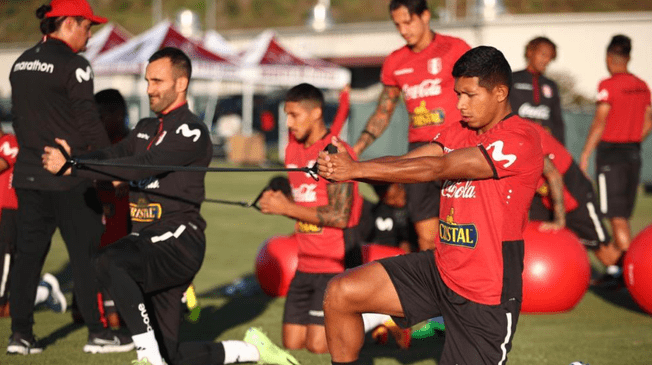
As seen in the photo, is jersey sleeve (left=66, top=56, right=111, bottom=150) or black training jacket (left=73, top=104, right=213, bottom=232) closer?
black training jacket (left=73, top=104, right=213, bottom=232)

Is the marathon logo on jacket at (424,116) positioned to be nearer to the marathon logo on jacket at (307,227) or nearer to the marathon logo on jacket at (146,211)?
the marathon logo on jacket at (307,227)

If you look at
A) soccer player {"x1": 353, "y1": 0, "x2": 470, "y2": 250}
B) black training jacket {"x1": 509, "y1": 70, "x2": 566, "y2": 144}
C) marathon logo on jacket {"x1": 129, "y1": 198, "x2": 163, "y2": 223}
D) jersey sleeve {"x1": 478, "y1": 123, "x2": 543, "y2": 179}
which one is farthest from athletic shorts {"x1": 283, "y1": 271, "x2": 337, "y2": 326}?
black training jacket {"x1": 509, "y1": 70, "x2": 566, "y2": 144}

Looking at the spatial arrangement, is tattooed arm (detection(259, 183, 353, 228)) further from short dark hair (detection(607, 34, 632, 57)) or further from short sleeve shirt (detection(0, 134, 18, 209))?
short dark hair (detection(607, 34, 632, 57))

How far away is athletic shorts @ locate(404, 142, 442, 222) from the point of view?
7.07 metres

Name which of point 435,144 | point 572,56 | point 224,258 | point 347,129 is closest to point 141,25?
point 572,56

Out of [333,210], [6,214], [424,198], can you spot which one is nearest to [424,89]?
[424,198]

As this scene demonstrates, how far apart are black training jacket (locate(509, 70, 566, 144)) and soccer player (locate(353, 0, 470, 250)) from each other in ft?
6.29

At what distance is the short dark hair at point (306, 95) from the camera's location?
21.1 feet

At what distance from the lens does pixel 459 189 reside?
A: 448cm

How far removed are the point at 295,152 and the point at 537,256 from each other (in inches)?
97.3

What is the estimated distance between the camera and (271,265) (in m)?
8.31

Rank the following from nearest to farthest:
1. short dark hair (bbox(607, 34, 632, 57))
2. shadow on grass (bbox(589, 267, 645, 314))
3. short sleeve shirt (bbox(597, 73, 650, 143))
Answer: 1. shadow on grass (bbox(589, 267, 645, 314))
2. short dark hair (bbox(607, 34, 632, 57))
3. short sleeve shirt (bbox(597, 73, 650, 143))

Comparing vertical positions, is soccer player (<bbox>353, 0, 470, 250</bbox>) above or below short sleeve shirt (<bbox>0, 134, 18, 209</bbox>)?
above

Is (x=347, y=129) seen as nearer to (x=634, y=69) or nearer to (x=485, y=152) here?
(x=634, y=69)
